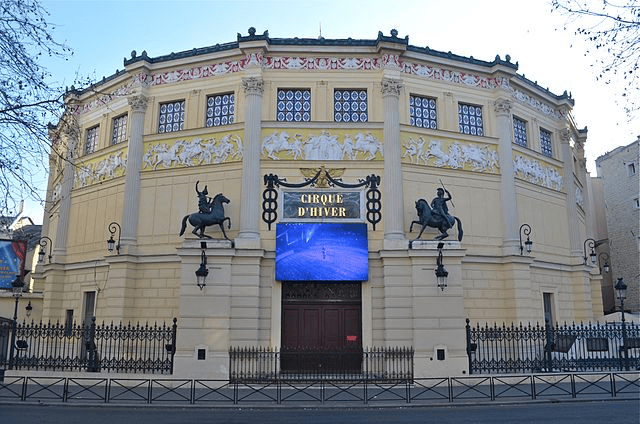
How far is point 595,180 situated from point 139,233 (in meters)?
40.4

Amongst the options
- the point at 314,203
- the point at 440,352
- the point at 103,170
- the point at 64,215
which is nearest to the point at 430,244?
the point at 440,352

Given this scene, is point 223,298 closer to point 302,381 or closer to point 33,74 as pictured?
point 302,381

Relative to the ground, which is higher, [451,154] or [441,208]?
[451,154]

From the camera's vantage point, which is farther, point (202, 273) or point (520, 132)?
point (520, 132)

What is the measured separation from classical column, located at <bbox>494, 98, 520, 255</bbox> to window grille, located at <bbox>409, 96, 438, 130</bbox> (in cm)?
342

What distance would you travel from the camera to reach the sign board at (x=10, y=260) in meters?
29.5

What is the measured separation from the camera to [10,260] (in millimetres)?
29578

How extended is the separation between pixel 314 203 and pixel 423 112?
7.34 metres

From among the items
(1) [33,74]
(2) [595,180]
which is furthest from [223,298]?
(2) [595,180]

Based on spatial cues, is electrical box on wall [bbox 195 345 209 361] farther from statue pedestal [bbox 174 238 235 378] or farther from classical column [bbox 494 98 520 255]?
classical column [bbox 494 98 520 255]

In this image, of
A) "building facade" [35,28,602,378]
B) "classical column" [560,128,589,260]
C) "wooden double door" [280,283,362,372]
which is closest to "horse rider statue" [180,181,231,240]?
"building facade" [35,28,602,378]

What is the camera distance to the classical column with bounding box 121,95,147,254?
24.6m

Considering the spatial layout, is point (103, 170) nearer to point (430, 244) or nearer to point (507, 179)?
point (430, 244)

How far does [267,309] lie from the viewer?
21797mm
